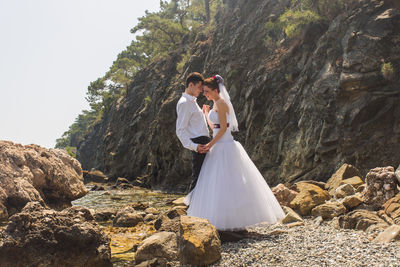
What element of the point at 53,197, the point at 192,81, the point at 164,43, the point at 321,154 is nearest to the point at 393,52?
the point at 321,154

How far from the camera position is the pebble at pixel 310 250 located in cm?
409

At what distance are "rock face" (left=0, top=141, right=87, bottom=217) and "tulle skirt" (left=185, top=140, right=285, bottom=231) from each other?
561 centimetres

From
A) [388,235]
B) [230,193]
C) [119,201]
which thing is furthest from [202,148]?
[119,201]

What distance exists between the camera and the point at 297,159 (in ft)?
49.8

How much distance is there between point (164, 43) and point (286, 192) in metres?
41.3

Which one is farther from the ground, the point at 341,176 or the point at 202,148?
the point at 202,148

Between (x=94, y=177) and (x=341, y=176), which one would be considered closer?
(x=341, y=176)

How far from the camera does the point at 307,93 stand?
1603 centimetres

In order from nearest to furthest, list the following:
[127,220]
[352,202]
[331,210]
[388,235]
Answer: [388,235]
[331,210]
[352,202]
[127,220]

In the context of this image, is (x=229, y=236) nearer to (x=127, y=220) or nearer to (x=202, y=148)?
(x=202, y=148)

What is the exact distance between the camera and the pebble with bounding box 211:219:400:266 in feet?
13.4

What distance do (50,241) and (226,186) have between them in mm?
2853

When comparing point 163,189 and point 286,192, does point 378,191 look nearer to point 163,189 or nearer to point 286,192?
point 286,192

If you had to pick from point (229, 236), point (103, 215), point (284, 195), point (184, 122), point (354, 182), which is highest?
point (184, 122)
